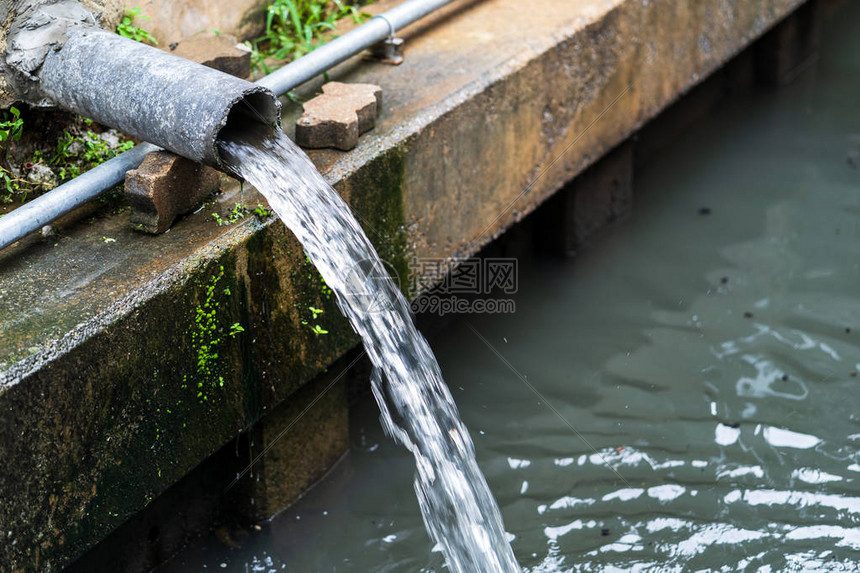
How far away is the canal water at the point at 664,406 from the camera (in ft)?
9.80

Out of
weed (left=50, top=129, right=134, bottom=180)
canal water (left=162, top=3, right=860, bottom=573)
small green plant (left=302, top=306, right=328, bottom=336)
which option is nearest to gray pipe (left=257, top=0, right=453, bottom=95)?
weed (left=50, top=129, right=134, bottom=180)

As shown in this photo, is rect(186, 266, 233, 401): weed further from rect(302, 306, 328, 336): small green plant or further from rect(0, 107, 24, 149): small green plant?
rect(0, 107, 24, 149): small green plant

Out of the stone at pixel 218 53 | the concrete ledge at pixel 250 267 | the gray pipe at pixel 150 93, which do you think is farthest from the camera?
the stone at pixel 218 53

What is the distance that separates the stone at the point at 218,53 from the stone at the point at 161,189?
556 millimetres

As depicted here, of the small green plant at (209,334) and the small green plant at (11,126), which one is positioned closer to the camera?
the small green plant at (209,334)

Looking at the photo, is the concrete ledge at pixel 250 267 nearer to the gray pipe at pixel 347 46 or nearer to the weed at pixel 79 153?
the gray pipe at pixel 347 46

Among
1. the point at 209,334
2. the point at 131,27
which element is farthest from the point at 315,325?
the point at 131,27

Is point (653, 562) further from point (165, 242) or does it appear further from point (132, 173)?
point (132, 173)

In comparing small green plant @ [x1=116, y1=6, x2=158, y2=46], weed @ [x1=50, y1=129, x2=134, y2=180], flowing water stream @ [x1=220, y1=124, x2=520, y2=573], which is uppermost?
small green plant @ [x1=116, y1=6, x2=158, y2=46]

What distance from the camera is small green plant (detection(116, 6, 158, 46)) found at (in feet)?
10.4

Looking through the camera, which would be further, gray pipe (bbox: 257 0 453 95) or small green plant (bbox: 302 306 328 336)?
gray pipe (bbox: 257 0 453 95)

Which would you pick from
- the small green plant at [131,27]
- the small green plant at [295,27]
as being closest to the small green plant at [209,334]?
the small green plant at [131,27]

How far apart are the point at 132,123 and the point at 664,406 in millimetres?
2086

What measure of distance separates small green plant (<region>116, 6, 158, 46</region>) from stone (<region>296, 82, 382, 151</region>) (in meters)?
0.66
